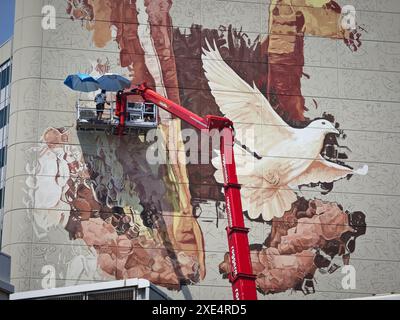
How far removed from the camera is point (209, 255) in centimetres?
4469

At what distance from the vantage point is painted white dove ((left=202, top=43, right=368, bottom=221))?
46.4m

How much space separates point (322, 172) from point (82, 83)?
13719 millimetres

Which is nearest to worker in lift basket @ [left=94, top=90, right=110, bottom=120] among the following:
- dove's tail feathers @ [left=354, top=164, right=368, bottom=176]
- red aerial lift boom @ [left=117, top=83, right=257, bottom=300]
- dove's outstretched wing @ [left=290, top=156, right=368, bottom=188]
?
red aerial lift boom @ [left=117, top=83, right=257, bottom=300]

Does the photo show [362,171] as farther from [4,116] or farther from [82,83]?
[4,116]

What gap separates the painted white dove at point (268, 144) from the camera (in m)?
46.4

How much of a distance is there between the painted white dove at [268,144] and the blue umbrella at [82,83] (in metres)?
6.95

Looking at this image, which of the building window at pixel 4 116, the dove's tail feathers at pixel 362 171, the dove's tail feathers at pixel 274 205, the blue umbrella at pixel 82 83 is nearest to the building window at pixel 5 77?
the building window at pixel 4 116

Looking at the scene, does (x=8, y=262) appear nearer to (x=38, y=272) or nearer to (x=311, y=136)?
(x=38, y=272)

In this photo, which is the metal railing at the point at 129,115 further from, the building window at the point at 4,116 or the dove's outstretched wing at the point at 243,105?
the building window at the point at 4,116

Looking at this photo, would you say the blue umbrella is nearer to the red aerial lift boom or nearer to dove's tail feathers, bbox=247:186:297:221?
the red aerial lift boom

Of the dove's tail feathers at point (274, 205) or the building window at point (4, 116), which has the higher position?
the building window at point (4, 116)
